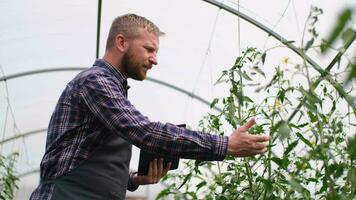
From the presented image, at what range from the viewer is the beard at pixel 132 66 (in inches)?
85.0

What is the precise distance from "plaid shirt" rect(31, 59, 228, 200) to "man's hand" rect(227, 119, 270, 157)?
31 millimetres

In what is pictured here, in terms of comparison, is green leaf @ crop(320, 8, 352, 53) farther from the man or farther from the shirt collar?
the shirt collar

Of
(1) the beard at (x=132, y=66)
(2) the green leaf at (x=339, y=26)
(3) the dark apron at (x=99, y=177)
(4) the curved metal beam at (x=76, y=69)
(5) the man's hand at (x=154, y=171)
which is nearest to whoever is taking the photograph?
(2) the green leaf at (x=339, y=26)

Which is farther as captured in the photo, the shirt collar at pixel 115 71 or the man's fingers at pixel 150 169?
the man's fingers at pixel 150 169

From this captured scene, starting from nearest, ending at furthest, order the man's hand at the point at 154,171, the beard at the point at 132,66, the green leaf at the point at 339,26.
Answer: the green leaf at the point at 339,26 < the beard at the point at 132,66 < the man's hand at the point at 154,171

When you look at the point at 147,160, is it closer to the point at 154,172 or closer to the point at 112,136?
the point at 154,172

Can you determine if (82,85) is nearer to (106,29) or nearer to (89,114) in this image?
(89,114)

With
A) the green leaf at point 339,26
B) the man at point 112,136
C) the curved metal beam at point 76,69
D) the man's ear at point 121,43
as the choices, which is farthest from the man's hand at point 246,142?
the curved metal beam at point 76,69

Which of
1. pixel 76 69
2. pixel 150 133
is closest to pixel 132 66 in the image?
pixel 150 133

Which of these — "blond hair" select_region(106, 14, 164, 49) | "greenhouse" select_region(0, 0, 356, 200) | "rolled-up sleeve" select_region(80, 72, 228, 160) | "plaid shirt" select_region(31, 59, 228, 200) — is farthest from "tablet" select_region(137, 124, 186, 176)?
"blond hair" select_region(106, 14, 164, 49)

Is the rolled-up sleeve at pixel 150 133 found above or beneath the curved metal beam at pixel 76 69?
above

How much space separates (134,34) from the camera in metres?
2.19

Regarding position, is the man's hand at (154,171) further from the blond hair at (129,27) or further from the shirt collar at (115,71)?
the blond hair at (129,27)

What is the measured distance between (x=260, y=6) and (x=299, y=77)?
0.76 meters
